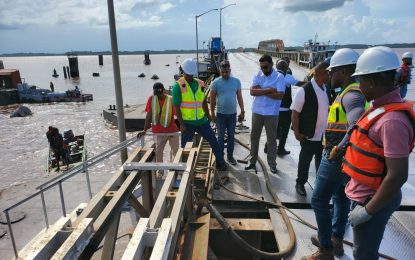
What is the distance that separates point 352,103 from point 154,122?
3.81 metres

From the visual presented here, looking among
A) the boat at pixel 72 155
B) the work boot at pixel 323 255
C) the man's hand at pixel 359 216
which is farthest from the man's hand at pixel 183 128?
the boat at pixel 72 155

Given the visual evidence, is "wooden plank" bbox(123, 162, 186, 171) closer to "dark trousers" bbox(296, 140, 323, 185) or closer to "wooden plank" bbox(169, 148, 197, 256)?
"wooden plank" bbox(169, 148, 197, 256)

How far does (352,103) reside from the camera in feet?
8.61

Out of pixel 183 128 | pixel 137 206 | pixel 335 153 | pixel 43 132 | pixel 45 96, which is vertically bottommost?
pixel 43 132

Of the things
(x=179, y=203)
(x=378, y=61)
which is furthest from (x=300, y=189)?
(x=378, y=61)

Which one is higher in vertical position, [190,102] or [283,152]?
[190,102]

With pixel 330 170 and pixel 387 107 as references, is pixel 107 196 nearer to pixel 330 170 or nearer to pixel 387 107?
pixel 330 170

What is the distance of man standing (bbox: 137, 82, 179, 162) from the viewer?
5520 millimetres

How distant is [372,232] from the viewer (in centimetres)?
216

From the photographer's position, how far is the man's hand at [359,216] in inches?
80.8

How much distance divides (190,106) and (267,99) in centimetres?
135

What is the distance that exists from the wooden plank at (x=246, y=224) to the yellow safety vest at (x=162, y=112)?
2.27 m

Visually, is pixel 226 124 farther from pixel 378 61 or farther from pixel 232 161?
pixel 378 61

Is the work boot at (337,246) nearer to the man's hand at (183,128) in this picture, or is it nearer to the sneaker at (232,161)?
the sneaker at (232,161)
